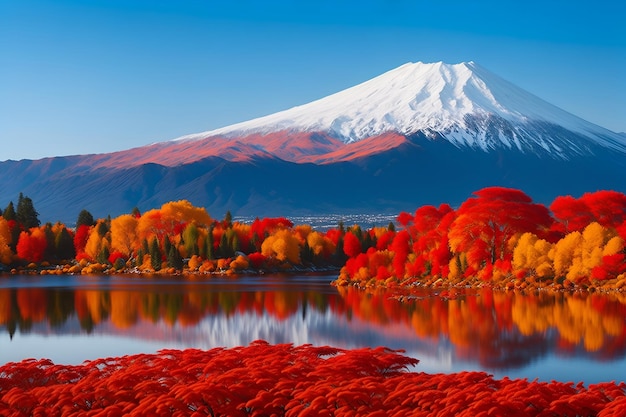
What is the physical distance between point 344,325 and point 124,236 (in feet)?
197

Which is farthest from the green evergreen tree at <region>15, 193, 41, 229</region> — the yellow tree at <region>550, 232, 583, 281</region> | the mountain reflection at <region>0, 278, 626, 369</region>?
the yellow tree at <region>550, 232, 583, 281</region>

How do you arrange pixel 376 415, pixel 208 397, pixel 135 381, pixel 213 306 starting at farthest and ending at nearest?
pixel 213 306
pixel 135 381
pixel 208 397
pixel 376 415

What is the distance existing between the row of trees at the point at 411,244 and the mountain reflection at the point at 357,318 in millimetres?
5033

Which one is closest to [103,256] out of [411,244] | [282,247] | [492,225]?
[282,247]

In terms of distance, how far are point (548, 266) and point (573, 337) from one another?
23330mm

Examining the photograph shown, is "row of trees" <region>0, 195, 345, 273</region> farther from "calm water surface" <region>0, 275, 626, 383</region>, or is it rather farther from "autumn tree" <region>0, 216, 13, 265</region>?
"calm water surface" <region>0, 275, 626, 383</region>

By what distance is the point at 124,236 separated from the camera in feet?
301

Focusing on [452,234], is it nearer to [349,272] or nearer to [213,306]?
[349,272]

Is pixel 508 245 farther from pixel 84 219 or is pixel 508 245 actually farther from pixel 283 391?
pixel 84 219

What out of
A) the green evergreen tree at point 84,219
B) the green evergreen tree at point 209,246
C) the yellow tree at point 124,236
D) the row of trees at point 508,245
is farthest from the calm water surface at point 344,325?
the green evergreen tree at point 84,219

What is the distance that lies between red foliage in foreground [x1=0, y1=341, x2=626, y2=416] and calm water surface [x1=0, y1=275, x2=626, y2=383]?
7136mm

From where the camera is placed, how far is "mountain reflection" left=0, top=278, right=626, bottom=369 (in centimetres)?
2978

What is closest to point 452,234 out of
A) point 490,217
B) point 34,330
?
point 490,217

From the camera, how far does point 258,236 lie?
90562 millimetres
